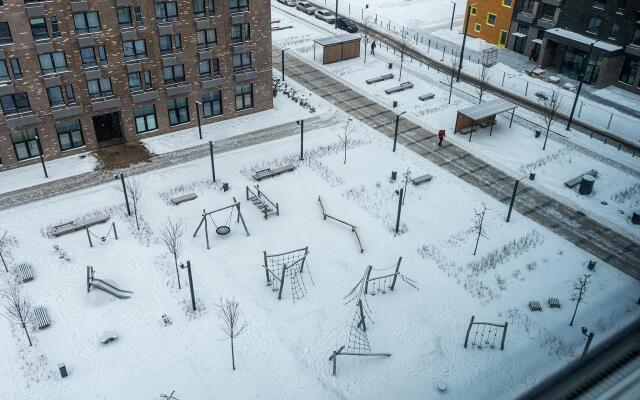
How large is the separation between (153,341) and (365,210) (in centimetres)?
1726

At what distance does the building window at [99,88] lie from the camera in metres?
42.6

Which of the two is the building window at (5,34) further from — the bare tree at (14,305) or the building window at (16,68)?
the bare tree at (14,305)

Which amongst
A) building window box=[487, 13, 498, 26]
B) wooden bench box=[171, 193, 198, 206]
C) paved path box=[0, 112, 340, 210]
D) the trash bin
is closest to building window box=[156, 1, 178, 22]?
paved path box=[0, 112, 340, 210]

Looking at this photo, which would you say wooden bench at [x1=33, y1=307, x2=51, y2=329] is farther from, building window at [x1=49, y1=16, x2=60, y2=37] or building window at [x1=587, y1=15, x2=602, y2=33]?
building window at [x1=587, y1=15, x2=602, y2=33]

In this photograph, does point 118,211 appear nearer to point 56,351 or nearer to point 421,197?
point 56,351

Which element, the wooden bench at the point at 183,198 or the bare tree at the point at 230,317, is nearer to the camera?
the bare tree at the point at 230,317

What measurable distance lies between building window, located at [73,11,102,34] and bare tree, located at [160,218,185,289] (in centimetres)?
1549

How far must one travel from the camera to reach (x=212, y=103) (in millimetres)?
49406

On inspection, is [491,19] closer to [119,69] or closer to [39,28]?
[119,69]

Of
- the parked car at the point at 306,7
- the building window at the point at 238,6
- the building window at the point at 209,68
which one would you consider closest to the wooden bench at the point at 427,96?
the building window at the point at 238,6

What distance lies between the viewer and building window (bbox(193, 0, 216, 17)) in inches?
1742

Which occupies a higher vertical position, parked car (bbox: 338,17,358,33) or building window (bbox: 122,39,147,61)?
building window (bbox: 122,39,147,61)

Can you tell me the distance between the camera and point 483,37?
72312 millimetres

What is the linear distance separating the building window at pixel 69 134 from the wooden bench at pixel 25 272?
44.4ft
